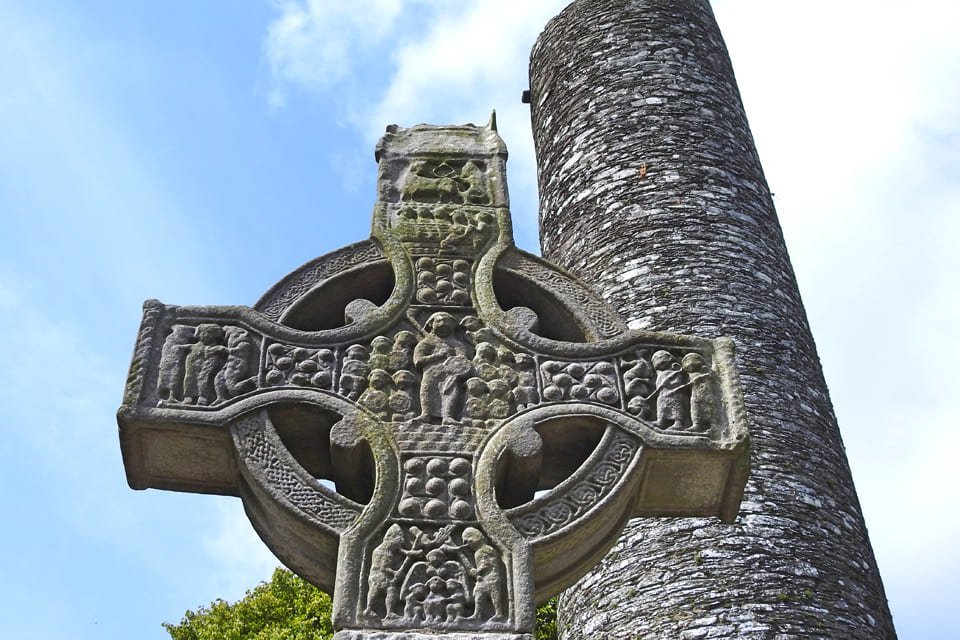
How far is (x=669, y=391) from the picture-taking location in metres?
3.48

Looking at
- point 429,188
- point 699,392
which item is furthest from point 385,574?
point 429,188

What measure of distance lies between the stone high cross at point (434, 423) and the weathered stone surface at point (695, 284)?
196 centimetres

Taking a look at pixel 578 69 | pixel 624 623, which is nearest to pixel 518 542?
pixel 624 623

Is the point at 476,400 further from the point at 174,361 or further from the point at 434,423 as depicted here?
the point at 174,361

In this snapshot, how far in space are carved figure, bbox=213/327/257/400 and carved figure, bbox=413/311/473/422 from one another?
0.50 metres

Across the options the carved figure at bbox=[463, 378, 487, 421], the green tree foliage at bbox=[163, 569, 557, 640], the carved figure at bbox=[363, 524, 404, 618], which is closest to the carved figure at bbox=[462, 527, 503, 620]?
the carved figure at bbox=[363, 524, 404, 618]

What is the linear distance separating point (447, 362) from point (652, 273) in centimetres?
348

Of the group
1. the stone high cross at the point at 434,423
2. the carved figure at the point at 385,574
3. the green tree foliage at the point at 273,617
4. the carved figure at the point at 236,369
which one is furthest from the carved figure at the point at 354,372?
the green tree foliage at the point at 273,617

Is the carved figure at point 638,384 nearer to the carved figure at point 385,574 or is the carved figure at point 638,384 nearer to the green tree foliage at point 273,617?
the carved figure at point 385,574

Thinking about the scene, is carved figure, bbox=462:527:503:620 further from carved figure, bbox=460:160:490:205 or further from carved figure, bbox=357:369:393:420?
carved figure, bbox=460:160:490:205

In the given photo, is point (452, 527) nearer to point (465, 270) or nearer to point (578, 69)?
point (465, 270)

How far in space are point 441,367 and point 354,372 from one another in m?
0.26

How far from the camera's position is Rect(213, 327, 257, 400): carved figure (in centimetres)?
330

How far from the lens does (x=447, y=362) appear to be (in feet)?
11.2
